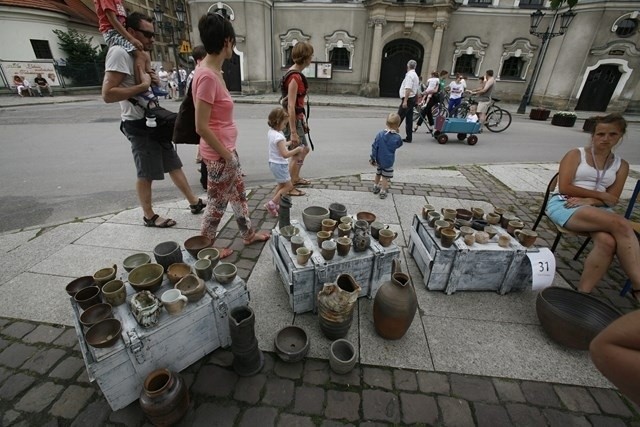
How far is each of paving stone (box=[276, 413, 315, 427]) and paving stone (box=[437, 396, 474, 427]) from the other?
840 millimetres

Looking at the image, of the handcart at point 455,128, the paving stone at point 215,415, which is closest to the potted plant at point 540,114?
the handcart at point 455,128

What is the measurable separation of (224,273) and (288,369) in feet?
2.73

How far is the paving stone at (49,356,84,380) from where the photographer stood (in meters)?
2.04

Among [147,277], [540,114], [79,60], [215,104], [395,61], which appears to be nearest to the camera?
[147,277]

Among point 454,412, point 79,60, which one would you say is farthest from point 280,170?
point 79,60

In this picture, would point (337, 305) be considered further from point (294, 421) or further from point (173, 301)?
point (173, 301)

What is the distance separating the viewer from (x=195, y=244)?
260 centimetres

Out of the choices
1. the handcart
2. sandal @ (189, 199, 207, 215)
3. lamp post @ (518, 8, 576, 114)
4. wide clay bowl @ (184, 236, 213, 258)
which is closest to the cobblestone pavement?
wide clay bowl @ (184, 236, 213, 258)

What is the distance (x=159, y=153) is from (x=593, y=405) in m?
4.37

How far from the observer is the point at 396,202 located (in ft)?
15.6

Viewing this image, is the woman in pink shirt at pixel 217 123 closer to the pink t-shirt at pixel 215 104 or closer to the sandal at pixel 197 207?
the pink t-shirt at pixel 215 104

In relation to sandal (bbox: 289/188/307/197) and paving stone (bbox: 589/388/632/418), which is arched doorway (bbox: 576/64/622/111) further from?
paving stone (bbox: 589/388/632/418)

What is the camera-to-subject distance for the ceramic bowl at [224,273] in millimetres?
2105

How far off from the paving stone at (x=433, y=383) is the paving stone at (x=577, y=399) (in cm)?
76
